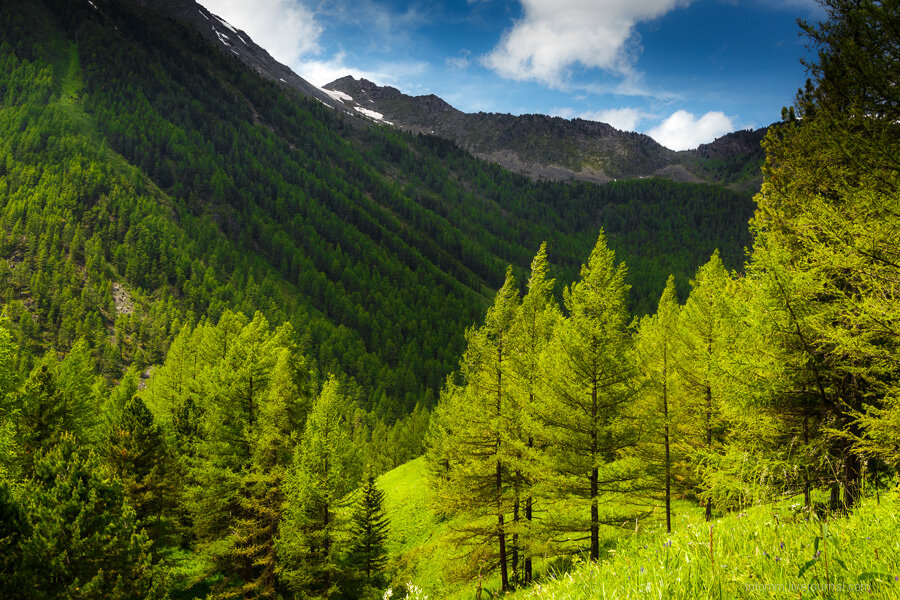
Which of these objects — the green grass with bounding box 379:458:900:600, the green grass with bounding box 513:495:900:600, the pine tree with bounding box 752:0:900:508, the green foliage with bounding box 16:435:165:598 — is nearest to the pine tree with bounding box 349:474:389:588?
the green foliage with bounding box 16:435:165:598

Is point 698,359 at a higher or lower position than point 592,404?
higher

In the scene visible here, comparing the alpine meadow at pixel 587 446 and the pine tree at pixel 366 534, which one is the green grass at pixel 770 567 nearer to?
the alpine meadow at pixel 587 446

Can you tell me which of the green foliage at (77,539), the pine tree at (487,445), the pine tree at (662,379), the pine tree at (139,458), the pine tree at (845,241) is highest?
the pine tree at (845,241)

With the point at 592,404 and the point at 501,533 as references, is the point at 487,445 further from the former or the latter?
the point at 592,404

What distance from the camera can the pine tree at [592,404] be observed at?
15078 mm

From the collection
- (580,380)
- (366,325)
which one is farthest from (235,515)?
(366,325)

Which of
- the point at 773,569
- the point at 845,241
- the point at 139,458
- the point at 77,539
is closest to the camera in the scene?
the point at 773,569

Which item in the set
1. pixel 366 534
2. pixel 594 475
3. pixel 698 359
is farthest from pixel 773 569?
pixel 366 534

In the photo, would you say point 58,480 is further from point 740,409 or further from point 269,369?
point 740,409

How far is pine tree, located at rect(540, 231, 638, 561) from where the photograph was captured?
1508 centimetres

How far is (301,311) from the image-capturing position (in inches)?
6265

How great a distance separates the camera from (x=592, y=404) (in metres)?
15.4

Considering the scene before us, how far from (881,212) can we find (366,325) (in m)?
172

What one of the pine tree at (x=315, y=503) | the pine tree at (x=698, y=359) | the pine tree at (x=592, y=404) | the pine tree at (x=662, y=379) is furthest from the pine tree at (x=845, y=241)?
the pine tree at (x=315, y=503)
